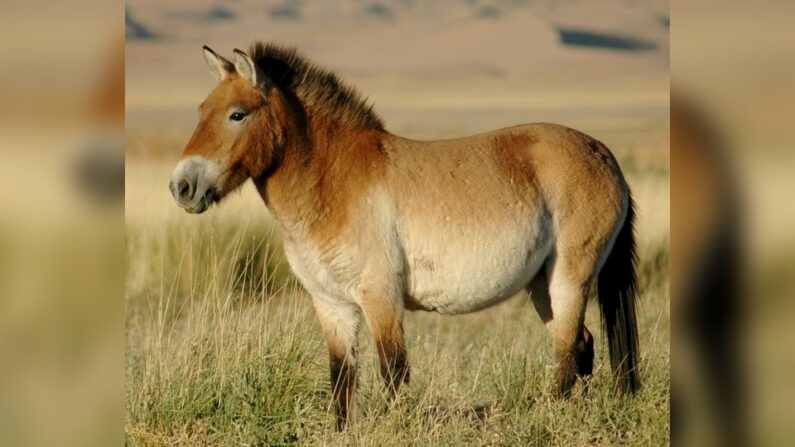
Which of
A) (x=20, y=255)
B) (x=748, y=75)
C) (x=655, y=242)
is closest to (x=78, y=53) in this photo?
(x=20, y=255)

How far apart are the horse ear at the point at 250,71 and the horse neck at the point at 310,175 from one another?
0.30 meters

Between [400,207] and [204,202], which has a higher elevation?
[204,202]

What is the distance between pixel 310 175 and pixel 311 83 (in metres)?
0.59

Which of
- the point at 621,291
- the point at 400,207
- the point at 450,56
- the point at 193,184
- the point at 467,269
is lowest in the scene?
the point at 450,56

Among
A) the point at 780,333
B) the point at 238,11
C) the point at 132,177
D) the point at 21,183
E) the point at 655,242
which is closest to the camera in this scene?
the point at 21,183

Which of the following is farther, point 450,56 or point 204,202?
point 450,56

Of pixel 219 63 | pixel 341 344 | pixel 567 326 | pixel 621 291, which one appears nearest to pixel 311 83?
pixel 219 63

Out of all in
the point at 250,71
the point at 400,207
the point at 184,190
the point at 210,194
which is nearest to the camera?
the point at 184,190

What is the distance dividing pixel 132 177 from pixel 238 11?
32963 mm

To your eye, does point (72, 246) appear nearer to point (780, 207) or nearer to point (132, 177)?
point (780, 207)

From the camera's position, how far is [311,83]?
5.78 metres

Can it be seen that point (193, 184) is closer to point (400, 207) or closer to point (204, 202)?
point (204, 202)

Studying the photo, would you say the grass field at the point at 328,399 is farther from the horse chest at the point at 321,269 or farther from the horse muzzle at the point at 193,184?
the horse muzzle at the point at 193,184

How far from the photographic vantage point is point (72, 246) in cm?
230
